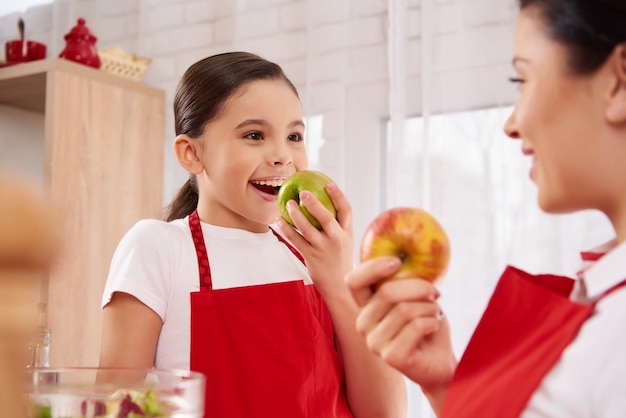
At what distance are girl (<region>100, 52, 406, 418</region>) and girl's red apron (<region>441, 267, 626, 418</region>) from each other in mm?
489

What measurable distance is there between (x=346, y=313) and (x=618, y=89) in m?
0.77

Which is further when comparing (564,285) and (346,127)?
(346,127)

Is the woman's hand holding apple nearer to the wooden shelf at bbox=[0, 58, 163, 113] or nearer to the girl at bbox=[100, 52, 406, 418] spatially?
the girl at bbox=[100, 52, 406, 418]

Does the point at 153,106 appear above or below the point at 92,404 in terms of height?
above

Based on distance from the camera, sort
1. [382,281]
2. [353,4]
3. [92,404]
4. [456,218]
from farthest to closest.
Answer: [353,4]
[456,218]
[382,281]
[92,404]

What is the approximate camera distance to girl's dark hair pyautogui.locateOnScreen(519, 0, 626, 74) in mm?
687

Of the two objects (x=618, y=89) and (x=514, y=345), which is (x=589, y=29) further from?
(x=514, y=345)

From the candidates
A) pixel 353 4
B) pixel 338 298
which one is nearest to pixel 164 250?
pixel 338 298

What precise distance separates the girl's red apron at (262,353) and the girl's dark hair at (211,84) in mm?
261

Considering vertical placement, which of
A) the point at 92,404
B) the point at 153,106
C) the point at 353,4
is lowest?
the point at 92,404

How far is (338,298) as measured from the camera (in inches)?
52.6

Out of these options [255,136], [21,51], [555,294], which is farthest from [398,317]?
[21,51]

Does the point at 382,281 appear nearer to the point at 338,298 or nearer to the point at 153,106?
the point at 338,298

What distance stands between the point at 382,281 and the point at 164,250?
0.59 meters
